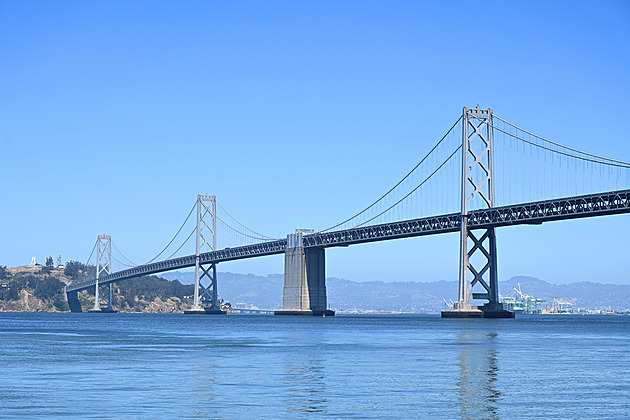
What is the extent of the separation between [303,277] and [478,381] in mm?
77467

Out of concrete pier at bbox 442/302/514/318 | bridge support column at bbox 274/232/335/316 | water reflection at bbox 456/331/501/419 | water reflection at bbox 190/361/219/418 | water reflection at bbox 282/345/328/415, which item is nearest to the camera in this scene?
water reflection at bbox 190/361/219/418

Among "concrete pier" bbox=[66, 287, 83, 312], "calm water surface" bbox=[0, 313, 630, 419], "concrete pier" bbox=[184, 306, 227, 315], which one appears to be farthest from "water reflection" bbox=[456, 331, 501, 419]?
"concrete pier" bbox=[66, 287, 83, 312]

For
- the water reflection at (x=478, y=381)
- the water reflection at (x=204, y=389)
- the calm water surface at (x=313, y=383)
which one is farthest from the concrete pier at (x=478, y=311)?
the water reflection at (x=204, y=389)

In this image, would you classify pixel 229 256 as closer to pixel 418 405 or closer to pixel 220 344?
pixel 220 344

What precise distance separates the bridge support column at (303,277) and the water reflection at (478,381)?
6264cm

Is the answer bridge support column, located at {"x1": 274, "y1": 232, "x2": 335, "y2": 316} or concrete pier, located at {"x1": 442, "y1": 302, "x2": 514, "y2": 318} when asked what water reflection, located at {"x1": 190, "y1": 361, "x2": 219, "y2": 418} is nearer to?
concrete pier, located at {"x1": 442, "y1": 302, "x2": 514, "y2": 318}

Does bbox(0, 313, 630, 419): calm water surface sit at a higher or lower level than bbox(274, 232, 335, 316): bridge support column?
lower

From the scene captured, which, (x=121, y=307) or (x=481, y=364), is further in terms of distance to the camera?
(x=121, y=307)

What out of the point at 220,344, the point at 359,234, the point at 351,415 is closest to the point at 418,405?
the point at 351,415

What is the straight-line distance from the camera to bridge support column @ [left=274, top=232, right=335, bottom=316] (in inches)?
3903

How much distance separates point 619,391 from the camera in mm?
19953

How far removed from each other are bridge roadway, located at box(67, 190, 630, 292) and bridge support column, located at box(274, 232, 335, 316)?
127 centimetres

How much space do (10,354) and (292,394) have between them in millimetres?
14744

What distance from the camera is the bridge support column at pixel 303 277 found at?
99125mm
